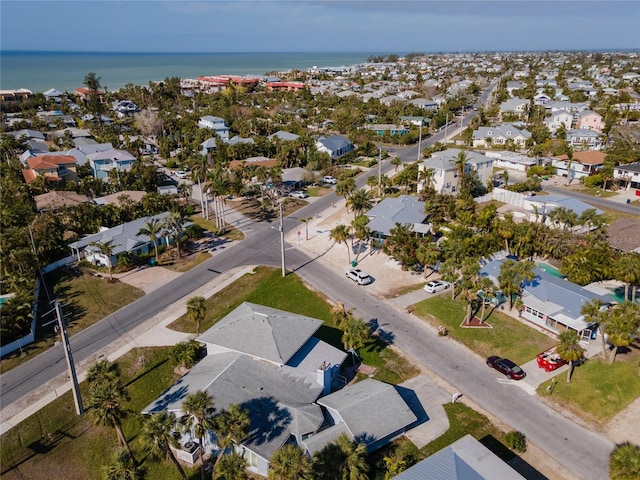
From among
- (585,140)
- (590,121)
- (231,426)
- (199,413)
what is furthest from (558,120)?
(199,413)

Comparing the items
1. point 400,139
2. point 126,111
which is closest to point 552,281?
point 400,139

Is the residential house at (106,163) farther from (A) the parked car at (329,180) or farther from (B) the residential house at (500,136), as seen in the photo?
(B) the residential house at (500,136)

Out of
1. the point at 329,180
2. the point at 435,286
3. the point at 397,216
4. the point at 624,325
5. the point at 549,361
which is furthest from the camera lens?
the point at 329,180

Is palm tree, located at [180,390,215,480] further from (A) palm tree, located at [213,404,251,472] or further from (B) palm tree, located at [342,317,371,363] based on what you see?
(B) palm tree, located at [342,317,371,363]

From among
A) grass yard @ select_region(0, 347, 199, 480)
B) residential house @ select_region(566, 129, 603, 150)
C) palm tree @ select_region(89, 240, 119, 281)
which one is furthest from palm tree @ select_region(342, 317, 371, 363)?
residential house @ select_region(566, 129, 603, 150)

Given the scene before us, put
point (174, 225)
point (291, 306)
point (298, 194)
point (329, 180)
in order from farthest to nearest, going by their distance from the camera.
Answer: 1. point (329, 180)
2. point (298, 194)
3. point (174, 225)
4. point (291, 306)

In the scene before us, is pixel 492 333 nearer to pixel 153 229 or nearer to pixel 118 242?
pixel 153 229

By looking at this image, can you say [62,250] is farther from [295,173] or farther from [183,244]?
[295,173]
